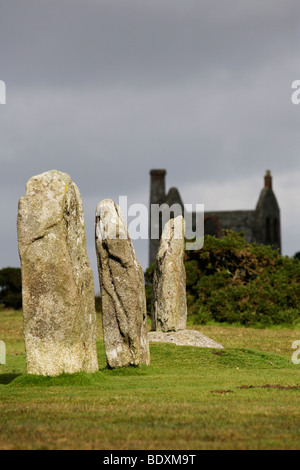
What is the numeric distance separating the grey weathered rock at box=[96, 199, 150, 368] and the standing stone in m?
1.90

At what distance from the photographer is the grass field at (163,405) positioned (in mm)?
8383

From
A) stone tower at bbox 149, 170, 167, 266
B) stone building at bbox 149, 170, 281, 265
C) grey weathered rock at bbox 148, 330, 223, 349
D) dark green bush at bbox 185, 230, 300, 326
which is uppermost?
stone tower at bbox 149, 170, 167, 266

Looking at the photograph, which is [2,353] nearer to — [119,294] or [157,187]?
[119,294]

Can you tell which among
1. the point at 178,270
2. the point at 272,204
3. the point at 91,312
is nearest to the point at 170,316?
the point at 178,270

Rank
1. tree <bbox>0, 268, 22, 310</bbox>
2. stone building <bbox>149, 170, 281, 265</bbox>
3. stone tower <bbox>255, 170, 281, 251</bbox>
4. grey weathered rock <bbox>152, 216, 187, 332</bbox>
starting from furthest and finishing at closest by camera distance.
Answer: stone tower <bbox>255, 170, 281, 251</bbox> → stone building <bbox>149, 170, 281, 265</bbox> → tree <bbox>0, 268, 22, 310</bbox> → grey weathered rock <bbox>152, 216, 187, 332</bbox>

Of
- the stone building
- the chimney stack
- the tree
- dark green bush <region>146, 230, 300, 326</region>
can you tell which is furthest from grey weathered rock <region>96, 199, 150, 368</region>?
the chimney stack

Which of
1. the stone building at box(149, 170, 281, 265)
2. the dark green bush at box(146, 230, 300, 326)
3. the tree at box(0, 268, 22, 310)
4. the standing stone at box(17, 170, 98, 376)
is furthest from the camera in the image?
the stone building at box(149, 170, 281, 265)

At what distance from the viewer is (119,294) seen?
15.3 meters

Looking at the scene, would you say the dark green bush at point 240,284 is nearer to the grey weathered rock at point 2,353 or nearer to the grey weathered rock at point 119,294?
the grey weathered rock at point 2,353

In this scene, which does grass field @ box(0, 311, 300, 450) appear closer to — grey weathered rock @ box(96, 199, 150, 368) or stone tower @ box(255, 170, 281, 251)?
grey weathered rock @ box(96, 199, 150, 368)

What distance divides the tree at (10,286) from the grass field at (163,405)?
2373 centimetres

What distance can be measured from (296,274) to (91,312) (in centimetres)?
1882

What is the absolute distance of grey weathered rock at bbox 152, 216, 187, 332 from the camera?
2170cm

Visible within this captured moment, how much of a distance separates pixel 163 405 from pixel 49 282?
3.27 meters
